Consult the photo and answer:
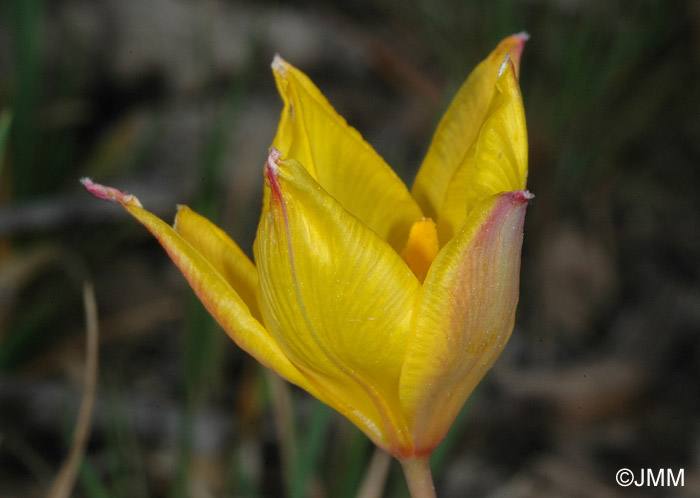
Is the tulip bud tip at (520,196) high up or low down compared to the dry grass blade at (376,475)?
up

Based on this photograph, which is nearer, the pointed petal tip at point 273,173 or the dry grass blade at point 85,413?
the pointed petal tip at point 273,173

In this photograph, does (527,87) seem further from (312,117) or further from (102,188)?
(102,188)

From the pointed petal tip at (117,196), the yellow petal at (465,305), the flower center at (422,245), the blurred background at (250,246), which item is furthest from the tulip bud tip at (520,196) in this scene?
the blurred background at (250,246)

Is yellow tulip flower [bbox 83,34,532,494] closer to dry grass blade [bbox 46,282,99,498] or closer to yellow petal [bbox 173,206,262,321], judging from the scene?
yellow petal [bbox 173,206,262,321]

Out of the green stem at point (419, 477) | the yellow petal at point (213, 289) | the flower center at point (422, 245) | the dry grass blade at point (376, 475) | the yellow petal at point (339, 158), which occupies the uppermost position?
the yellow petal at point (339, 158)

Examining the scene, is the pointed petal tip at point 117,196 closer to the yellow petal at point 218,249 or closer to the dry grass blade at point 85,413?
the yellow petal at point 218,249

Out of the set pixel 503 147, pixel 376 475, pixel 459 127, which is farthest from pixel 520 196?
pixel 376 475

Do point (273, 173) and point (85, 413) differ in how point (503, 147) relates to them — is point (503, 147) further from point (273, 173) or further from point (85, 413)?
point (85, 413)
